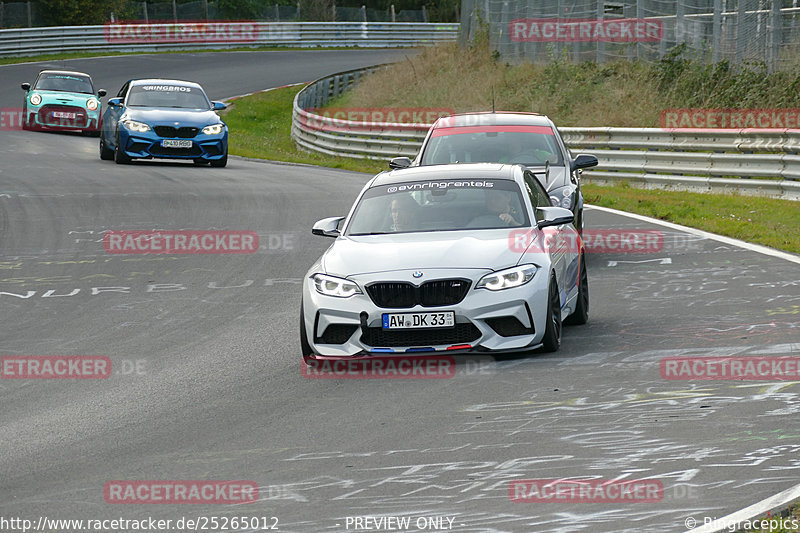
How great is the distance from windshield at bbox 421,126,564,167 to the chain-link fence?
45.5ft

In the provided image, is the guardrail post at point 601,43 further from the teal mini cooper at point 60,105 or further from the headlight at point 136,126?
the headlight at point 136,126

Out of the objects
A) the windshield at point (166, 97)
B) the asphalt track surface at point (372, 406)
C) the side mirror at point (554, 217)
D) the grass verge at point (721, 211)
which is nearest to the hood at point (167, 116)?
the windshield at point (166, 97)

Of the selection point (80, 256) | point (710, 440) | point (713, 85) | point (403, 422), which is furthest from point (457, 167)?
point (713, 85)

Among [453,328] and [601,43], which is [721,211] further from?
[601,43]

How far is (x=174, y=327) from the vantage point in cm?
1083

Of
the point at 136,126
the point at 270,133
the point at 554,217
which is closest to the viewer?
the point at 554,217

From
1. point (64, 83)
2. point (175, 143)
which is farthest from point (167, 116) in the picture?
point (64, 83)

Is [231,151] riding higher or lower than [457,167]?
lower

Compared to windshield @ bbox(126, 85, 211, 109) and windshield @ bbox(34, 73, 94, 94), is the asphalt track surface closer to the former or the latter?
windshield @ bbox(126, 85, 211, 109)

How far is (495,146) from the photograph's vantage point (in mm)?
14539

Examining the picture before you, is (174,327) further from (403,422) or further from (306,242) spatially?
(306,242)

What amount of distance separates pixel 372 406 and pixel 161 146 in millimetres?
17840

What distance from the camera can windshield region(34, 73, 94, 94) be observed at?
33688 mm

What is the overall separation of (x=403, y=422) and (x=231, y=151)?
81.2ft
